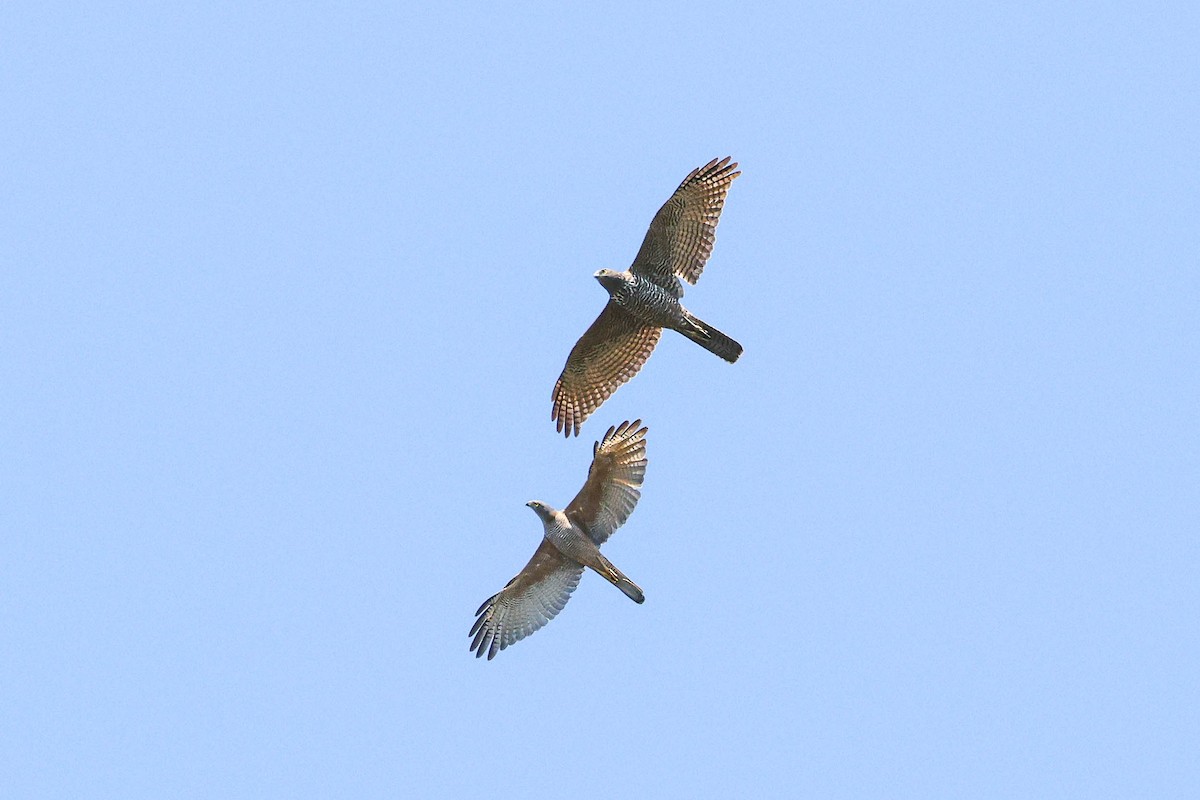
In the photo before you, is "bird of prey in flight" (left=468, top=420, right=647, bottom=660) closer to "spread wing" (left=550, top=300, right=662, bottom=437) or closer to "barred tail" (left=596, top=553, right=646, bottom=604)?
"barred tail" (left=596, top=553, right=646, bottom=604)

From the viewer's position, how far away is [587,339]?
19.0 metres

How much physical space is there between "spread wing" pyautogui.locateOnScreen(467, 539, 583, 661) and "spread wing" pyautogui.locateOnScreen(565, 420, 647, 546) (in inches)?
31.6

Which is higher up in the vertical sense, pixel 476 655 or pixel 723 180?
pixel 723 180

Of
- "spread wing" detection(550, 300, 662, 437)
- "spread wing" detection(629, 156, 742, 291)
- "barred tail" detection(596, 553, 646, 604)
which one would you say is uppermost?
"spread wing" detection(629, 156, 742, 291)

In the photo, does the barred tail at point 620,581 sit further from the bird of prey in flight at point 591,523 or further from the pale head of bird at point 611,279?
the pale head of bird at point 611,279

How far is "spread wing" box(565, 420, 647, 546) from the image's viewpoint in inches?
694

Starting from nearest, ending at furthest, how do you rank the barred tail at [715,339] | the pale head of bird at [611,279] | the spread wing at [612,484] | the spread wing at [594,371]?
the spread wing at [612,484] < the pale head of bird at [611,279] < the barred tail at [715,339] < the spread wing at [594,371]

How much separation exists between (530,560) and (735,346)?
11.1 feet

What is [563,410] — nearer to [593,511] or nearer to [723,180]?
[593,511]

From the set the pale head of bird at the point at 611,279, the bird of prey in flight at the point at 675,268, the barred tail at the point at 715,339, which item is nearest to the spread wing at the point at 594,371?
the bird of prey in flight at the point at 675,268

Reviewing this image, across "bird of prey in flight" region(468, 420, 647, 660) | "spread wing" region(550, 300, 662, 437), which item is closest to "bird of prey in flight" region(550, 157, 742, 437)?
"spread wing" region(550, 300, 662, 437)

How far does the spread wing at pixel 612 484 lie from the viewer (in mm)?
17625

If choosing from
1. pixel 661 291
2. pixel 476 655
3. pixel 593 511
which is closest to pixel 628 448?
pixel 593 511

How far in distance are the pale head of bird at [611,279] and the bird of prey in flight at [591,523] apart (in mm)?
1709
